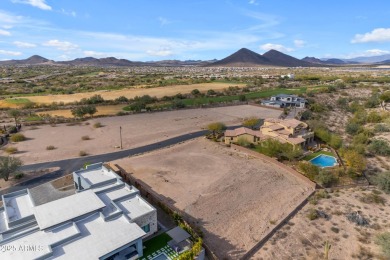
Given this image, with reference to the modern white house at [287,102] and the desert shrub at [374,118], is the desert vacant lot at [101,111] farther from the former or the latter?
the desert shrub at [374,118]

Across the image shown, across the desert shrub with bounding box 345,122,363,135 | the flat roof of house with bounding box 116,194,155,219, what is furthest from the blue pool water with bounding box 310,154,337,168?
the flat roof of house with bounding box 116,194,155,219

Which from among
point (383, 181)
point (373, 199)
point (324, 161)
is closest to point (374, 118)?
point (324, 161)

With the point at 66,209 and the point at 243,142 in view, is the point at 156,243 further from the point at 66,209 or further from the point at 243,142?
the point at 243,142

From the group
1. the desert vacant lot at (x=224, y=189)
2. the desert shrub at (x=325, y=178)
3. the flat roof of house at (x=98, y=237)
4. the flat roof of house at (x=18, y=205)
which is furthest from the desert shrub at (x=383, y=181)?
the flat roof of house at (x=18, y=205)

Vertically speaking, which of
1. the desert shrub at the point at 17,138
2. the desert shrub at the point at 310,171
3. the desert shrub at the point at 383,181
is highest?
the desert shrub at the point at 17,138

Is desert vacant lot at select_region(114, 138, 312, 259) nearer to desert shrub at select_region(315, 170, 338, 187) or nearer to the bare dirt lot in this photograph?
the bare dirt lot

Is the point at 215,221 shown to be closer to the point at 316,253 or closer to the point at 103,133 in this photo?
the point at 316,253
